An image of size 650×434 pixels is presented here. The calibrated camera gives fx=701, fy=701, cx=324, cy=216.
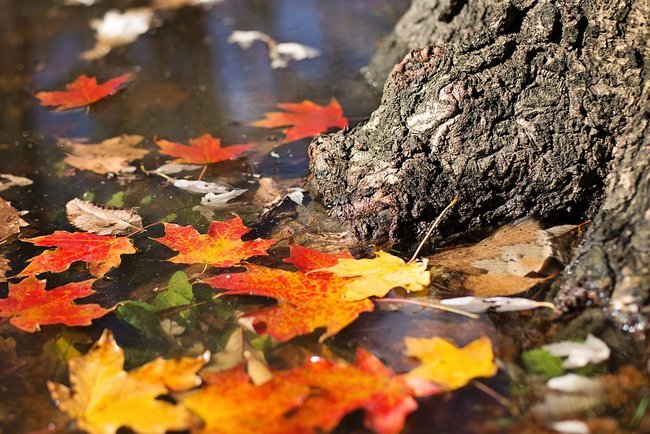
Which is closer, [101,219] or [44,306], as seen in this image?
[44,306]

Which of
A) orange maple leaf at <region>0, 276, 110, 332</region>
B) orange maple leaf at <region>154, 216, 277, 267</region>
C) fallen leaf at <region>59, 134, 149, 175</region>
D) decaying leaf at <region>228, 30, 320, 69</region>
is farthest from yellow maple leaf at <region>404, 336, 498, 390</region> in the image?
decaying leaf at <region>228, 30, 320, 69</region>

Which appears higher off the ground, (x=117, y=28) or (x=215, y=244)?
(x=117, y=28)

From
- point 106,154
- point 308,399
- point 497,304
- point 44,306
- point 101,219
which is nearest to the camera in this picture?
point 308,399

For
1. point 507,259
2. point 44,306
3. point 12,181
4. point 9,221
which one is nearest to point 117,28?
point 12,181

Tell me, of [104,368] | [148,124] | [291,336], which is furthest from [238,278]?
[148,124]

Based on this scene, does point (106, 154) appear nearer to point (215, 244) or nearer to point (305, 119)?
point (305, 119)
